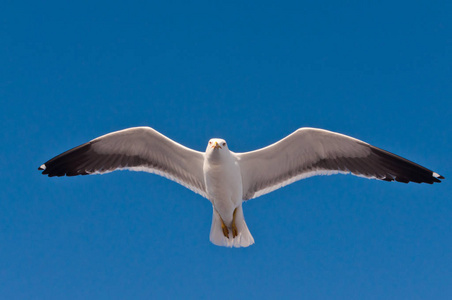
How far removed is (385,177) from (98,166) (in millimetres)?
5057

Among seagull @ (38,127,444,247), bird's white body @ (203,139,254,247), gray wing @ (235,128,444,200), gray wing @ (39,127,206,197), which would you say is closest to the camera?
bird's white body @ (203,139,254,247)

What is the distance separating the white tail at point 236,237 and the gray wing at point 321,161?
619 millimetres

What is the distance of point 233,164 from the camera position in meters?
9.05

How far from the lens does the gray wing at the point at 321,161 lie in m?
9.23

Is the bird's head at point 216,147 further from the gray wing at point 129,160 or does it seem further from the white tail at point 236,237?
the white tail at point 236,237

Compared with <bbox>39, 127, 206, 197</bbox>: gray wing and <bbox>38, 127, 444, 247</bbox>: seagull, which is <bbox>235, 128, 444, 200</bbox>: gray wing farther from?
<bbox>39, 127, 206, 197</bbox>: gray wing

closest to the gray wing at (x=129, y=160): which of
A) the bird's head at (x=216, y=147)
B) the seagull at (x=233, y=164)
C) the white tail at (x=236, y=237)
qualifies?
the seagull at (x=233, y=164)

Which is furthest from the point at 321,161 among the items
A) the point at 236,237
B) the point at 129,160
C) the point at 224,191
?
the point at 129,160

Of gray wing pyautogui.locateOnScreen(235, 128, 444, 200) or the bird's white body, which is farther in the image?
gray wing pyautogui.locateOnScreen(235, 128, 444, 200)

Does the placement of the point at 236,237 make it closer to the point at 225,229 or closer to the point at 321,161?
the point at 225,229

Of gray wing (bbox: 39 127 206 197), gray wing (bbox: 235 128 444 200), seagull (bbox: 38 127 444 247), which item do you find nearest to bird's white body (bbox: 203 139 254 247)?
seagull (bbox: 38 127 444 247)

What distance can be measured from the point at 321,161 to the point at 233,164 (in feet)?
5.42

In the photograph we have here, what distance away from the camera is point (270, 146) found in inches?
364

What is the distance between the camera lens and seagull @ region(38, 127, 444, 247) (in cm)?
911
